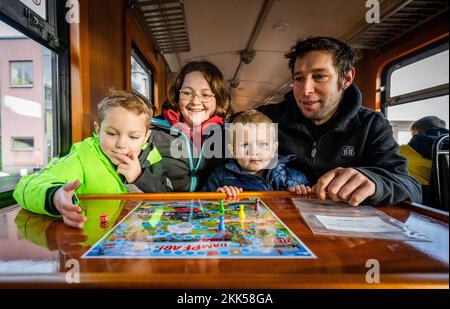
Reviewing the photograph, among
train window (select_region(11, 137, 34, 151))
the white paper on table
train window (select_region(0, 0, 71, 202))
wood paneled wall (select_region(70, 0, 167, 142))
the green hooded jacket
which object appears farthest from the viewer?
wood paneled wall (select_region(70, 0, 167, 142))

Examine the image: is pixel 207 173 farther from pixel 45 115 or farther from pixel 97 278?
pixel 97 278

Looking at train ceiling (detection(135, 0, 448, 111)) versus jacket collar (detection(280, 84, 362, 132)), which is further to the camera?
train ceiling (detection(135, 0, 448, 111))

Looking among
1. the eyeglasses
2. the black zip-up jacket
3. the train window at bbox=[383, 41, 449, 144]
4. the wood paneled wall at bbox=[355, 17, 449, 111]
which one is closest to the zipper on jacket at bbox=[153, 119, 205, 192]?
the eyeglasses

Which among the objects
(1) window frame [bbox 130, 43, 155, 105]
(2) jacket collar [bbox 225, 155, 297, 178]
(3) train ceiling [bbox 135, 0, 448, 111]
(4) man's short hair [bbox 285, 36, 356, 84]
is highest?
(3) train ceiling [bbox 135, 0, 448, 111]

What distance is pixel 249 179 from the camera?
1.49m

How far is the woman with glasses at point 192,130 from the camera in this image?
62.1 inches

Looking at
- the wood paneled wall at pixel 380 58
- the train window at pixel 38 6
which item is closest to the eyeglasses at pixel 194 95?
the train window at pixel 38 6

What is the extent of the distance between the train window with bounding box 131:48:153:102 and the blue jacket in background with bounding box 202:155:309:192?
63.5 inches

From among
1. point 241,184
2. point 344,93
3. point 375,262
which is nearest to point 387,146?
point 344,93

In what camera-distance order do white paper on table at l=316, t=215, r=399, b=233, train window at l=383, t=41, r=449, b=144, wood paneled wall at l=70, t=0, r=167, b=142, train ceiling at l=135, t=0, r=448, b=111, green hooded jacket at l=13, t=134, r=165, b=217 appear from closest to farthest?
1. white paper on table at l=316, t=215, r=399, b=233
2. green hooded jacket at l=13, t=134, r=165, b=217
3. wood paneled wall at l=70, t=0, r=167, b=142
4. train ceiling at l=135, t=0, r=448, b=111
5. train window at l=383, t=41, r=449, b=144

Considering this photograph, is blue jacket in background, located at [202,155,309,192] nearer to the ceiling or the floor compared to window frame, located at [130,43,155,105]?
nearer to the floor

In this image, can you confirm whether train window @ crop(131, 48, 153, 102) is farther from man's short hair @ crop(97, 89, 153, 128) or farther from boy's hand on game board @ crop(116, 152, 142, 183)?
boy's hand on game board @ crop(116, 152, 142, 183)

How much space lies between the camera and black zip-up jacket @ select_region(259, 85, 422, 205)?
1425 millimetres
